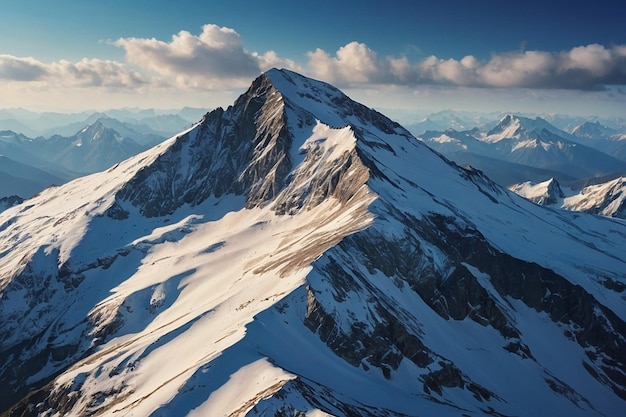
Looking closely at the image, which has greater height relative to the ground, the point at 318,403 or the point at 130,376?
the point at 318,403

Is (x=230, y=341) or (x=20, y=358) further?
(x=20, y=358)

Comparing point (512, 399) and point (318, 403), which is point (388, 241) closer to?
point (512, 399)

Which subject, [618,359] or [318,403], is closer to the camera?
[318,403]

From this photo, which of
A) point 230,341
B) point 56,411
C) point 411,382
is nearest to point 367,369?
point 411,382

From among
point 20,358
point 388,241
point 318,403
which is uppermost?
point 388,241

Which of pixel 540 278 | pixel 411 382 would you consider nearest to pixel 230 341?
pixel 411 382

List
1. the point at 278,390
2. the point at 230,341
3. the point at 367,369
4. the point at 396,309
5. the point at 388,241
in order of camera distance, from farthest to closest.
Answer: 1. the point at 388,241
2. the point at 396,309
3. the point at 367,369
4. the point at 230,341
5. the point at 278,390

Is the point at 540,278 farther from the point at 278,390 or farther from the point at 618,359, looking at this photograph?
the point at 278,390

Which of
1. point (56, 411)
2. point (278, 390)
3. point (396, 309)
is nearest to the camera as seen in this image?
point (278, 390)

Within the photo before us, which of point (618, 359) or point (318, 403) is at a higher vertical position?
point (318, 403)
